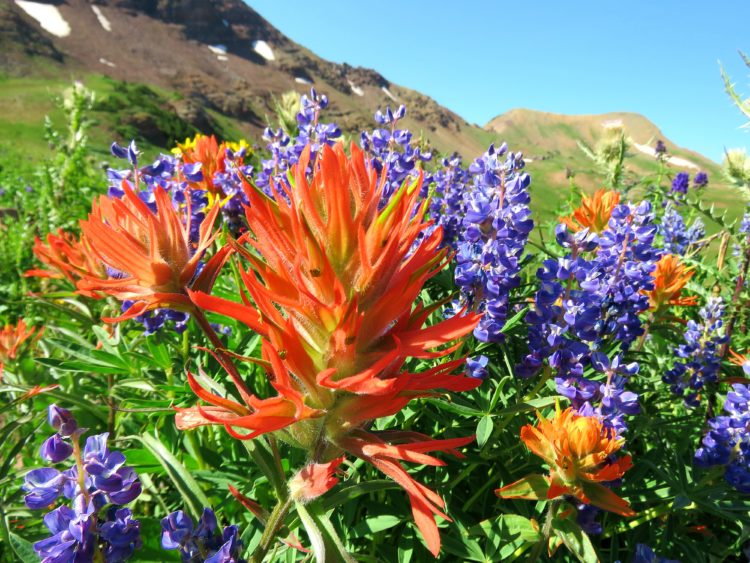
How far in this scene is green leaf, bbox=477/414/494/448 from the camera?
134cm

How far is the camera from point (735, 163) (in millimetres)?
2568

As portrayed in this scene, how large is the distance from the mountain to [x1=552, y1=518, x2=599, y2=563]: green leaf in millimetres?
12975

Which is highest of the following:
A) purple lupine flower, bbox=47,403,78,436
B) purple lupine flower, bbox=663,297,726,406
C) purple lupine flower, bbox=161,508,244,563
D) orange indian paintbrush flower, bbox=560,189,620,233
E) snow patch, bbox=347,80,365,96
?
snow patch, bbox=347,80,365,96

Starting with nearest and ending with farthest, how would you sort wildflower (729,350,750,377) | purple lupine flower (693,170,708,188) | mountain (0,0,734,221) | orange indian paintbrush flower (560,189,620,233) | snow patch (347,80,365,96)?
1. wildflower (729,350,750,377)
2. orange indian paintbrush flower (560,189,620,233)
3. purple lupine flower (693,170,708,188)
4. mountain (0,0,734,221)
5. snow patch (347,80,365,96)

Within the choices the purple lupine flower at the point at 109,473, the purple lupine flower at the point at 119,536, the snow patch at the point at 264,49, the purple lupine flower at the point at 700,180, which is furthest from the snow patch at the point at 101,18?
the purple lupine flower at the point at 119,536

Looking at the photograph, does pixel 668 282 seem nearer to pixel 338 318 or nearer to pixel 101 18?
pixel 338 318

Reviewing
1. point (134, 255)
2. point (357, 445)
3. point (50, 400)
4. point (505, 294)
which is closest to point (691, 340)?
point (505, 294)

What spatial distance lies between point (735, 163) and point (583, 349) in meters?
1.92

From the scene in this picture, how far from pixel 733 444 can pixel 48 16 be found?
94834mm

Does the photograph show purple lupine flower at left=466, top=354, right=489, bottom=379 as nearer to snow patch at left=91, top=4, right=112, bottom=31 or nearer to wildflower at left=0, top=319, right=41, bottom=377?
wildflower at left=0, top=319, right=41, bottom=377

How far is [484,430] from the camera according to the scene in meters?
1.38

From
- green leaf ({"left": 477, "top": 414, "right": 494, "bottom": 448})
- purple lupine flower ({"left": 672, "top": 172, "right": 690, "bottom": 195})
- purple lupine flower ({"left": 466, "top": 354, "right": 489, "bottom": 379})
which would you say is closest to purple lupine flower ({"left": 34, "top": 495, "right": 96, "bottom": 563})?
green leaf ({"left": 477, "top": 414, "right": 494, "bottom": 448})

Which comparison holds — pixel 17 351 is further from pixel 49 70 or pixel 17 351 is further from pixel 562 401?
pixel 49 70

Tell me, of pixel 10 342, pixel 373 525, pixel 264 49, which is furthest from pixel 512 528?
pixel 264 49
